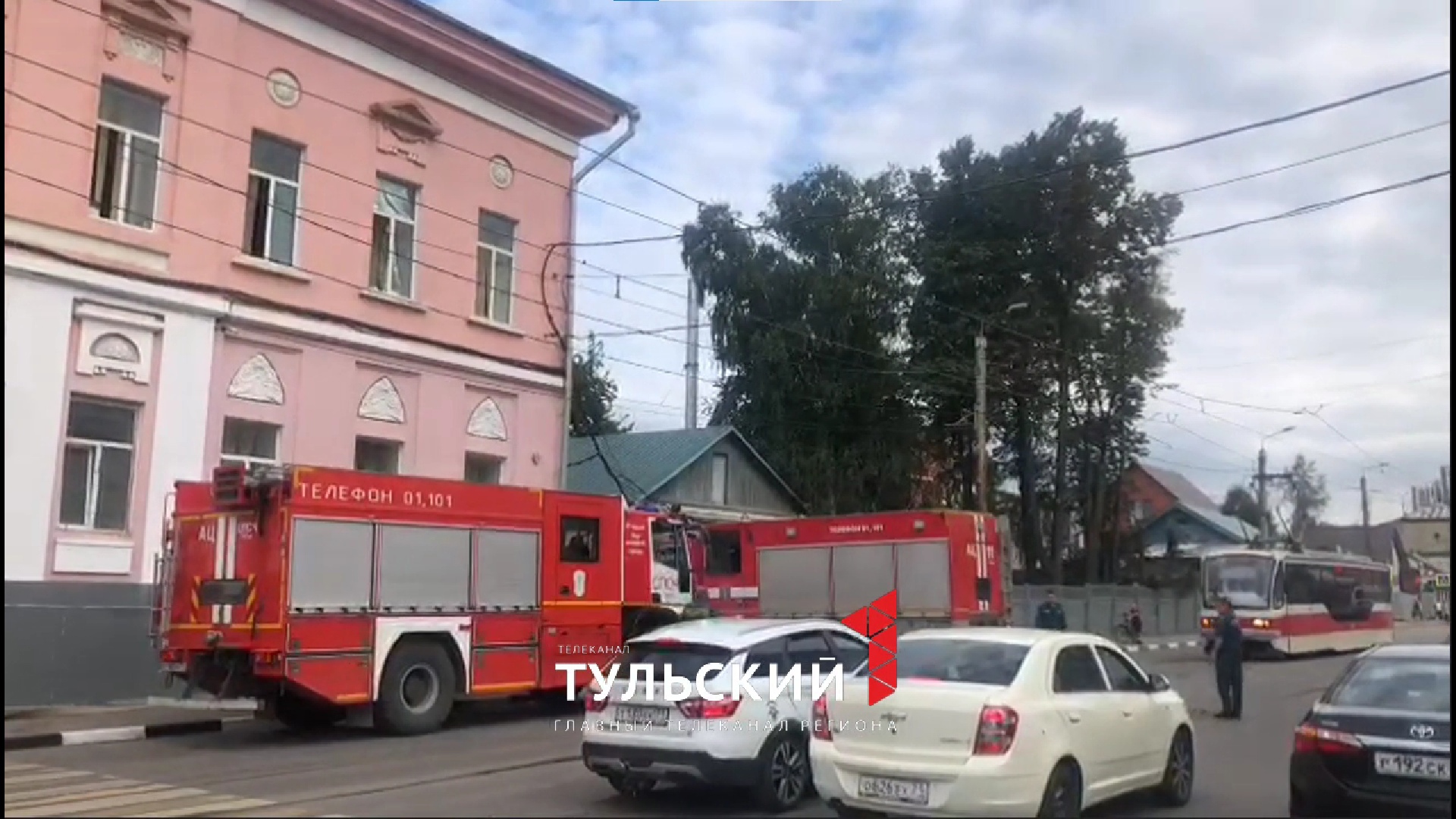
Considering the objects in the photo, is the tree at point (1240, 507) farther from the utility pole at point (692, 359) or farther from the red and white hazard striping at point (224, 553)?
the red and white hazard striping at point (224, 553)

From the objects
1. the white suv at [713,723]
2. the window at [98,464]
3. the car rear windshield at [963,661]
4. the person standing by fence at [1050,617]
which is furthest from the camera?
the person standing by fence at [1050,617]

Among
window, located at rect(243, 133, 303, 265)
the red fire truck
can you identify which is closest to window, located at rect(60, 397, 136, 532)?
window, located at rect(243, 133, 303, 265)

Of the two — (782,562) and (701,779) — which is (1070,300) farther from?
(701,779)

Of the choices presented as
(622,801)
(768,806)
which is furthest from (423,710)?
(768,806)

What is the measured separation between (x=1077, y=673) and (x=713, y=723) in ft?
8.81

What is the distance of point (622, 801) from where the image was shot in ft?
34.0

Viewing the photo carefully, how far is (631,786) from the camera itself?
34.8 feet

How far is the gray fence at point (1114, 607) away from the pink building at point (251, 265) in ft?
61.4

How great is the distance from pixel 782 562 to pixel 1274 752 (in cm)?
1081

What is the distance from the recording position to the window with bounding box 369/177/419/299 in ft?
70.9

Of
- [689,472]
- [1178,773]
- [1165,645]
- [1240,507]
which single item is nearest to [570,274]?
[689,472]

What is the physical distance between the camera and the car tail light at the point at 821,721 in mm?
9078

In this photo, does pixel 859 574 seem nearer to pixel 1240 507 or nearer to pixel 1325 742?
pixel 1325 742

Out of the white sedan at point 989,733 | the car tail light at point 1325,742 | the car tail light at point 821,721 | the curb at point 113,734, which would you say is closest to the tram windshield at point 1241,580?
the car tail light at point 1325,742
